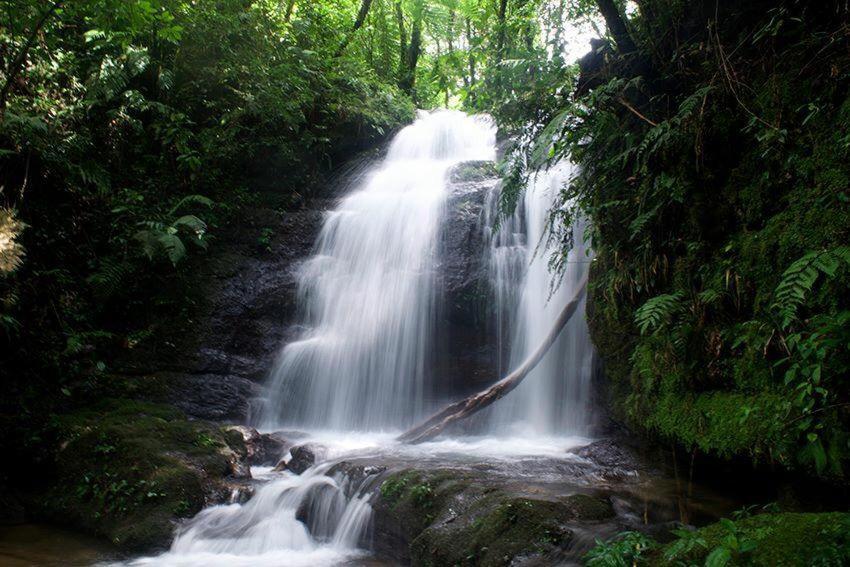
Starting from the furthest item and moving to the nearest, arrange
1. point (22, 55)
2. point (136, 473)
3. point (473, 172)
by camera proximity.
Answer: point (473, 172) < point (22, 55) < point (136, 473)

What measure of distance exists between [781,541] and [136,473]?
5.55 m

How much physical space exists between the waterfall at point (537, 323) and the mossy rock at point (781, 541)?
406cm

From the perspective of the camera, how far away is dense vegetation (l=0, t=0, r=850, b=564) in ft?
11.2

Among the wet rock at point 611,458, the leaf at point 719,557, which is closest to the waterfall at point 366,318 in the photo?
the wet rock at point 611,458

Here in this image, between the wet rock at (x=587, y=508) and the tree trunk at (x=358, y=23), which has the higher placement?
the tree trunk at (x=358, y=23)

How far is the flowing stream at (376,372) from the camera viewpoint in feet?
15.8

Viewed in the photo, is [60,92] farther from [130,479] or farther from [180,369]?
[130,479]

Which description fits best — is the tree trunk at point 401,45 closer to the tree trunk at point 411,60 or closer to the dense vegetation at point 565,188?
the tree trunk at point 411,60

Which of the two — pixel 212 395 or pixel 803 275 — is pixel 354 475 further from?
pixel 803 275

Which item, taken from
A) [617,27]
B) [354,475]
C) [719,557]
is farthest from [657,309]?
[354,475]

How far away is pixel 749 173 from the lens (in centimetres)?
411

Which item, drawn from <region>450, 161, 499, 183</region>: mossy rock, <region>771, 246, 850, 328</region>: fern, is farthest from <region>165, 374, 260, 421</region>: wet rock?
<region>771, 246, 850, 328</region>: fern

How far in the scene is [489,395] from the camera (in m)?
6.22

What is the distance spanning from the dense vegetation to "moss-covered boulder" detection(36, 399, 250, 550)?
2.1 inches
